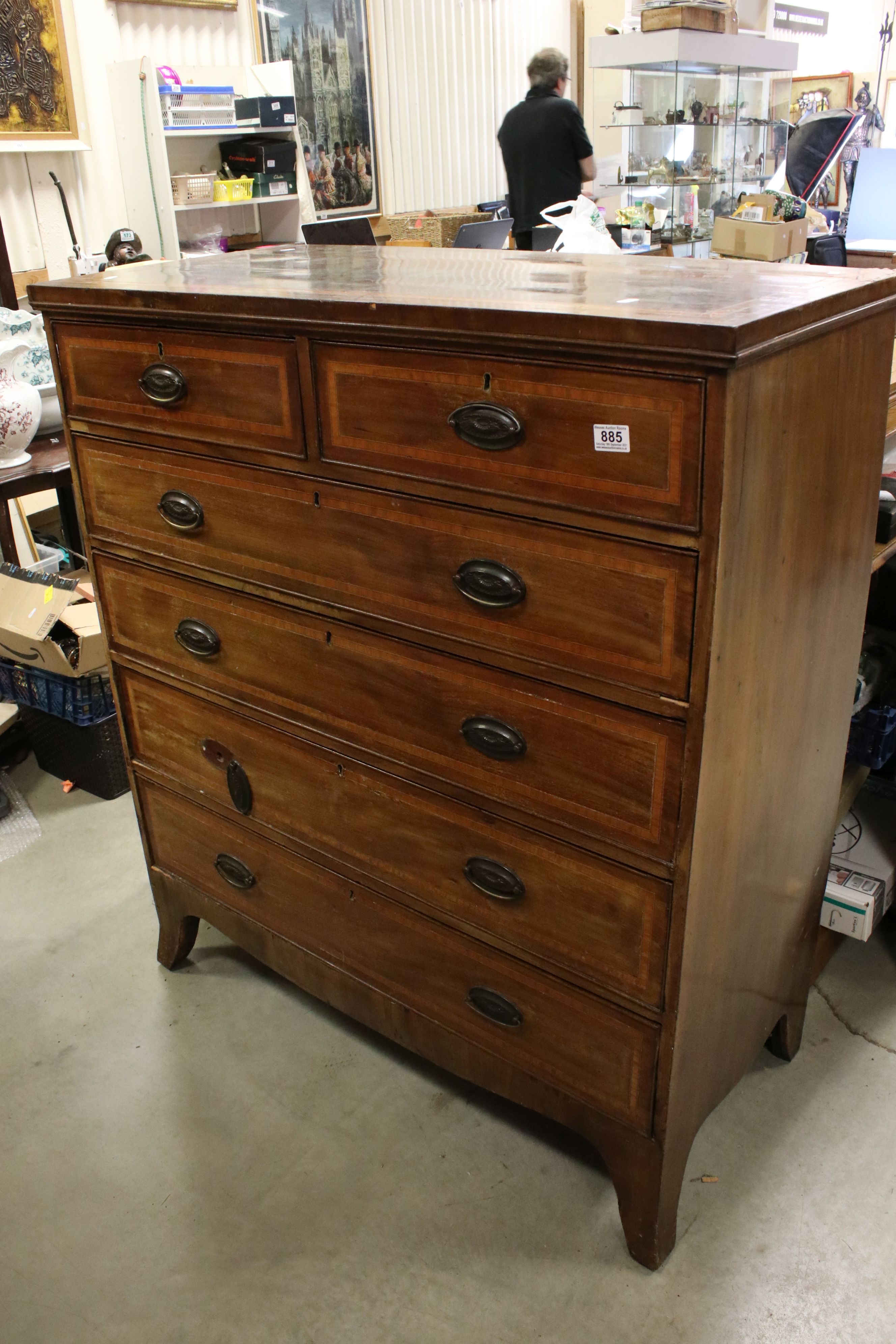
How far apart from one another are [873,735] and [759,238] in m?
1.65

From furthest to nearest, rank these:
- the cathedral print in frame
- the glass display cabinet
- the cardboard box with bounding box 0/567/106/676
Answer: the glass display cabinet < the cathedral print in frame < the cardboard box with bounding box 0/567/106/676

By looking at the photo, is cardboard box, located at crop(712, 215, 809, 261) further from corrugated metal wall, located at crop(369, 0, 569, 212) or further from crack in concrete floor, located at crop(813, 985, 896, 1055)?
corrugated metal wall, located at crop(369, 0, 569, 212)

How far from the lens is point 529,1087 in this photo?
1.55 m

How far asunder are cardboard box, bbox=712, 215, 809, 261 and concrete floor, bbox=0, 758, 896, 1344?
6.15 ft

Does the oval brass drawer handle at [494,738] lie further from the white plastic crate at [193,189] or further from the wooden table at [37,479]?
the white plastic crate at [193,189]

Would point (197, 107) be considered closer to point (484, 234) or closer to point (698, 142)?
point (484, 234)

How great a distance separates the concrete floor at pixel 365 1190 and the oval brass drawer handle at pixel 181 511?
976 millimetres

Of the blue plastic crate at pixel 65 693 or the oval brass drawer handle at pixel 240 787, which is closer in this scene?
the oval brass drawer handle at pixel 240 787

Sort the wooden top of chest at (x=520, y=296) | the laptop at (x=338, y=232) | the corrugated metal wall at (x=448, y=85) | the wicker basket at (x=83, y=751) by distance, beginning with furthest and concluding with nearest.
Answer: the corrugated metal wall at (x=448, y=85) → the laptop at (x=338, y=232) → the wicker basket at (x=83, y=751) → the wooden top of chest at (x=520, y=296)

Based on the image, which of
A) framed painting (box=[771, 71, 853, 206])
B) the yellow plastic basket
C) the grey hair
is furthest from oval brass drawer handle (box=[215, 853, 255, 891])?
framed painting (box=[771, 71, 853, 206])

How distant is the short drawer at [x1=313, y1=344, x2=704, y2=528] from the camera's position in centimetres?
104

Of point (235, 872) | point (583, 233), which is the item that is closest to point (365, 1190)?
point (235, 872)

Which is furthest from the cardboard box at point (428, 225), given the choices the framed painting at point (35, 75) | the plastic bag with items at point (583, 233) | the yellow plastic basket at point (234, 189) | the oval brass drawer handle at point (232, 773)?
the oval brass drawer handle at point (232, 773)

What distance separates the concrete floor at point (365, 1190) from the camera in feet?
4.79
